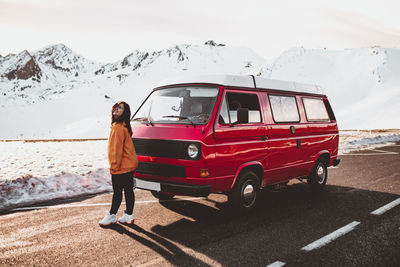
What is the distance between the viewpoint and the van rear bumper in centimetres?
479

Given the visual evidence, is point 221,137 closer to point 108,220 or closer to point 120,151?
point 120,151

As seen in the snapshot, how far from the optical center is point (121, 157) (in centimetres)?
486

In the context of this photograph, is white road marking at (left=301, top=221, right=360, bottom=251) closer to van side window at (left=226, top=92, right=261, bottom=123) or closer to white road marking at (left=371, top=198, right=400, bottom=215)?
white road marking at (left=371, top=198, right=400, bottom=215)

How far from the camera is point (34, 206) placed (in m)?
6.04

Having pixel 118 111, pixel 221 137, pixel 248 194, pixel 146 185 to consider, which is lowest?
pixel 248 194

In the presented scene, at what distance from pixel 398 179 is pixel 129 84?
88.7 m

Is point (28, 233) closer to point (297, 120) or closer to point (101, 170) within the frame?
point (101, 170)

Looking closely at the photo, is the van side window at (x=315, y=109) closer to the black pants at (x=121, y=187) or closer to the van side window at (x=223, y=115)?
the van side window at (x=223, y=115)

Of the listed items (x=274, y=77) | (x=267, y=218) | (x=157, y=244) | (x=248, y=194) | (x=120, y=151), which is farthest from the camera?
(x=274, y=77)

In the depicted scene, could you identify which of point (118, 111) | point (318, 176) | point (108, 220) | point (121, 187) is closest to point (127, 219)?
point (108, 220)

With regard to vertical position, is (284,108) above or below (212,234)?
above

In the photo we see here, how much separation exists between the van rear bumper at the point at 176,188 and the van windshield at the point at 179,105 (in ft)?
3.29

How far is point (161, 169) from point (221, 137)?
106cm

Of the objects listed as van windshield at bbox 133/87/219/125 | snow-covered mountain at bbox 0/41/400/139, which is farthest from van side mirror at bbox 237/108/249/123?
snow-covered mountain at bbox 0/41/400/139
